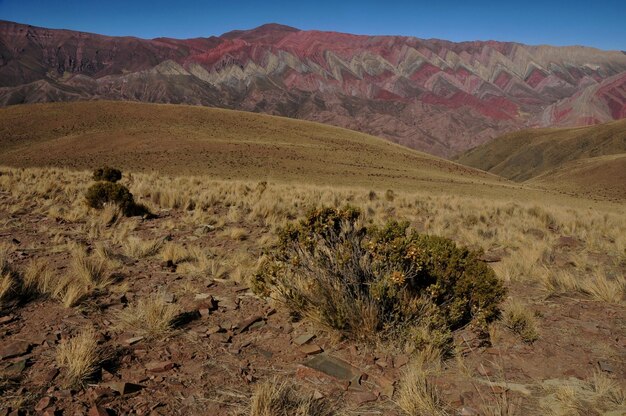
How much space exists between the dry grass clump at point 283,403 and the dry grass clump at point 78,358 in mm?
1482

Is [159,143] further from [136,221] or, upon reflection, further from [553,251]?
[553,251]

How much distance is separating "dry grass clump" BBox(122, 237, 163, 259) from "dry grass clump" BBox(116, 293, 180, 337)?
313 centimetres

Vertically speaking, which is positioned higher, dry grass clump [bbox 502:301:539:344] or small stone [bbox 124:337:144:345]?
dry grass clump [bbox 502:301:539:344]

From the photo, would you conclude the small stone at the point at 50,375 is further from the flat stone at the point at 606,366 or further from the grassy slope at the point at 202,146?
the grassy slope at the point at 202,146

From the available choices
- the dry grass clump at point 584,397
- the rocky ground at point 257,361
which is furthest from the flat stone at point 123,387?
the dry grass clump at point 584,397

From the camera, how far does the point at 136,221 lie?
11250mm

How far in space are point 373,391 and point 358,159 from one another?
47751 millimetres

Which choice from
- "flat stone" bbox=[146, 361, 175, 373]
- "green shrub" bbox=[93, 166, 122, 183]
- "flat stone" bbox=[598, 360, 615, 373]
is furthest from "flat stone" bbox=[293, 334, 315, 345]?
"green shrub" bbox=[93, 166, 122, 183]

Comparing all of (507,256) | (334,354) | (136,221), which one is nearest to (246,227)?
(136,221)

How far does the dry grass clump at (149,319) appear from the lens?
4.65 m

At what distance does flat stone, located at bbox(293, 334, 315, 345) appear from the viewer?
187 inches

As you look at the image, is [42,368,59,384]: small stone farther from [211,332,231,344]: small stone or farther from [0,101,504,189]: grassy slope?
[0,101,504,189]: grassy slope

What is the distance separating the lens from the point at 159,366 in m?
3.98

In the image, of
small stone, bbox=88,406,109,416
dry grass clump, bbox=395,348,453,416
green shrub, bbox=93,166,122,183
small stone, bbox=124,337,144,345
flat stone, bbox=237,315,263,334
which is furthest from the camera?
green shrub, bbox=93,166,122,183
